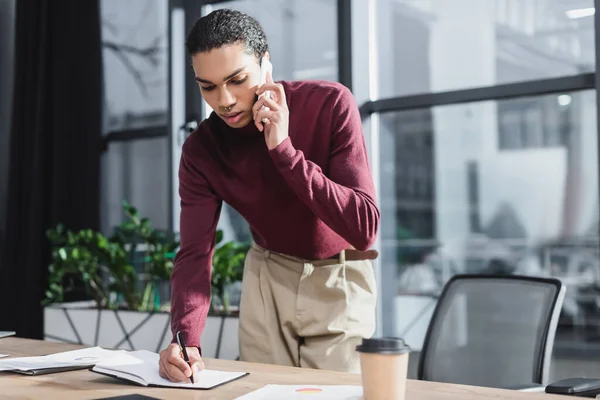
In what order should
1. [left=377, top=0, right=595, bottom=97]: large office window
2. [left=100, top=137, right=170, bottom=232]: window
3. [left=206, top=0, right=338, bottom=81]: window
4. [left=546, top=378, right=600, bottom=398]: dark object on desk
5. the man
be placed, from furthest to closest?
[left=100, top=137, right=170, bottom=232]: window
[left=206, top=0, right=338, bottom=81]: window
[left=377, top=0, right=595, bottom=97]: large office window
the man
[left=546, top=378, right=600, bottom=398]: dark object on desk

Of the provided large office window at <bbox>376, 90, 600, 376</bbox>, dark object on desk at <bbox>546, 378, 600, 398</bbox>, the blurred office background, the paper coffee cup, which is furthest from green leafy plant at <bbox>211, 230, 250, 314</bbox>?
the paper coffee cup

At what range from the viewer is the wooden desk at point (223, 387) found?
1161mm

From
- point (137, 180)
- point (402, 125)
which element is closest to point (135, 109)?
point (137, 180)

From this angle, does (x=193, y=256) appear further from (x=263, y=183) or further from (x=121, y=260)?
(x=121, y=260)

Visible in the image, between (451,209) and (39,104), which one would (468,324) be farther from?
(39,104)

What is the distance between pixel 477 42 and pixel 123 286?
1856 mm

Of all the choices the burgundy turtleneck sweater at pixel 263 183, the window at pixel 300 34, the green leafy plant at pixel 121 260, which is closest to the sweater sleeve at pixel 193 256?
the burgundy turtleneck sweater at pixel 263 183

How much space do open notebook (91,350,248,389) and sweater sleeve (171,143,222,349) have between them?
0.11 m

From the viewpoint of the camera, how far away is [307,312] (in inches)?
63.9

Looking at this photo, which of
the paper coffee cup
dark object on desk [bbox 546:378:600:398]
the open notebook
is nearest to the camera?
the paper coffee cup

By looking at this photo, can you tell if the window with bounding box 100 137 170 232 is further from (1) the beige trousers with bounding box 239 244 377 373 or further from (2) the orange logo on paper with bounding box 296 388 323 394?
(2) the orange logo on paper with bounding box 296 388 323 394

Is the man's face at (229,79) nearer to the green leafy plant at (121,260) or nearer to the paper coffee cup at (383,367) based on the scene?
the paper coffee cup at (383,367)

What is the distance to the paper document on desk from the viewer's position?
4.72ft

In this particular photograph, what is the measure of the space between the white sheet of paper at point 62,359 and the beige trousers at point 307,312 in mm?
324
